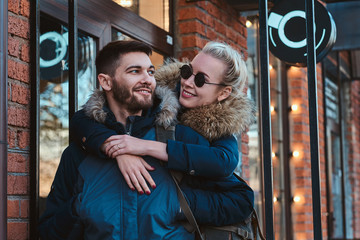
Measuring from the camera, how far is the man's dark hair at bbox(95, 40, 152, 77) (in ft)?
7.44

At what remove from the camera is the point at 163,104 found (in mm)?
2201

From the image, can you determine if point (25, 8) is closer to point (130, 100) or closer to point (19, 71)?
point (19, 71)

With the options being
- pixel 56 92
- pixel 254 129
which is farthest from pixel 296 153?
pixel 56 92

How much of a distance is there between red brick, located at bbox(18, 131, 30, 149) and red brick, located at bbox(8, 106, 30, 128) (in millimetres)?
37

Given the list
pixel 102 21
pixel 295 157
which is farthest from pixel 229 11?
pixel 295 157

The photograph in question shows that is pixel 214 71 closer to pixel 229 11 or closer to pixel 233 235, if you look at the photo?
pixel 233 235

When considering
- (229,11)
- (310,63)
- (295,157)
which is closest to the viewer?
(310,63)

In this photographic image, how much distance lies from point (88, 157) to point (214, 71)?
61 centimetres

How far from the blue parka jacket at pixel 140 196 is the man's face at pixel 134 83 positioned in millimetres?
57

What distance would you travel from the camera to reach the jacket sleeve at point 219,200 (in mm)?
2035

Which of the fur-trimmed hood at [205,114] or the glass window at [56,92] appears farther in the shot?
the glass window at [56,92]

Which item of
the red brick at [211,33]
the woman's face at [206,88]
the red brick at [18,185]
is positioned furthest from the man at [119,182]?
the red brick at [211,33]

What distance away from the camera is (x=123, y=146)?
203 centimetres

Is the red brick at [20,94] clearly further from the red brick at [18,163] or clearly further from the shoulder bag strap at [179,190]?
the shoulder bag strap at [179,190]
